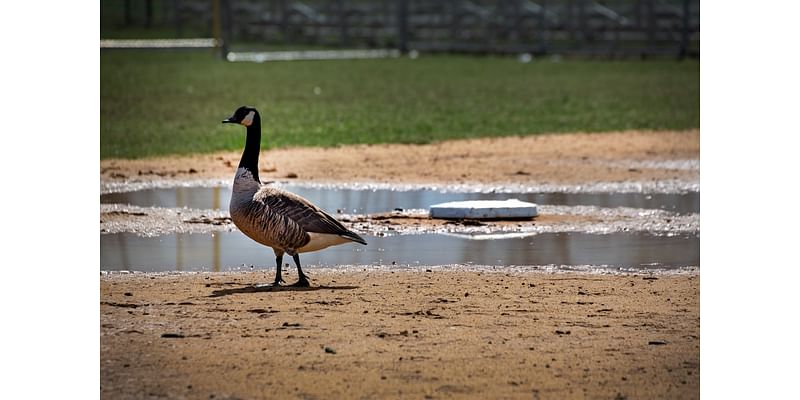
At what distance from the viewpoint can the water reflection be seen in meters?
9.93

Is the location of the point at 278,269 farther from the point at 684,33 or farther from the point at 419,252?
the point at 684,33

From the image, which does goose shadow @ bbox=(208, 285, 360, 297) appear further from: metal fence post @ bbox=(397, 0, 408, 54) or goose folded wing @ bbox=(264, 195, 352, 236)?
metal fence post @ bbox=(397, 0, 408, 54)

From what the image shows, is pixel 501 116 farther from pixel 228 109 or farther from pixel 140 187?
pixel 140 187

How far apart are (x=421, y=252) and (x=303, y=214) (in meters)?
1.97

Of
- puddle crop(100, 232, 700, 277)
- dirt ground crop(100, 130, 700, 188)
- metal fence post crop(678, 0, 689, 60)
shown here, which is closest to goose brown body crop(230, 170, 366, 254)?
puddle crop(100, 232, 700, 277)

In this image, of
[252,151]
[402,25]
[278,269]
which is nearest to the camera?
[278,269]

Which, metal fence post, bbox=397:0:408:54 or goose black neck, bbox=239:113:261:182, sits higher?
metal fence post, bbox=397:0:408:54

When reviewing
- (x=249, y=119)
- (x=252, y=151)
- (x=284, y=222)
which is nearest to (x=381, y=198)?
(x=249, y=119)

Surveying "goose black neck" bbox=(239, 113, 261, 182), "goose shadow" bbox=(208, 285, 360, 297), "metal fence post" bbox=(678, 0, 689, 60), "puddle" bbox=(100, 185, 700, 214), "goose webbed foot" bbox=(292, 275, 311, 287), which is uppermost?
"metal fence post" bbox=(678, 0, 689, 60)

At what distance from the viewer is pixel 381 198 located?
1341 cm

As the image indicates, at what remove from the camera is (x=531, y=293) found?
28.4 feet

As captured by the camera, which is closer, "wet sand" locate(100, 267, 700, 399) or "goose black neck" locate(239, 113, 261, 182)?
"wet sand" locate(100, 267, 700, 399)

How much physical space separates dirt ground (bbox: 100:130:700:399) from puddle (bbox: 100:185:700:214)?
3374 millimetres

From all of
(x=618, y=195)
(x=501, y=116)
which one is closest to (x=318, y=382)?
(x=618, y=195)
